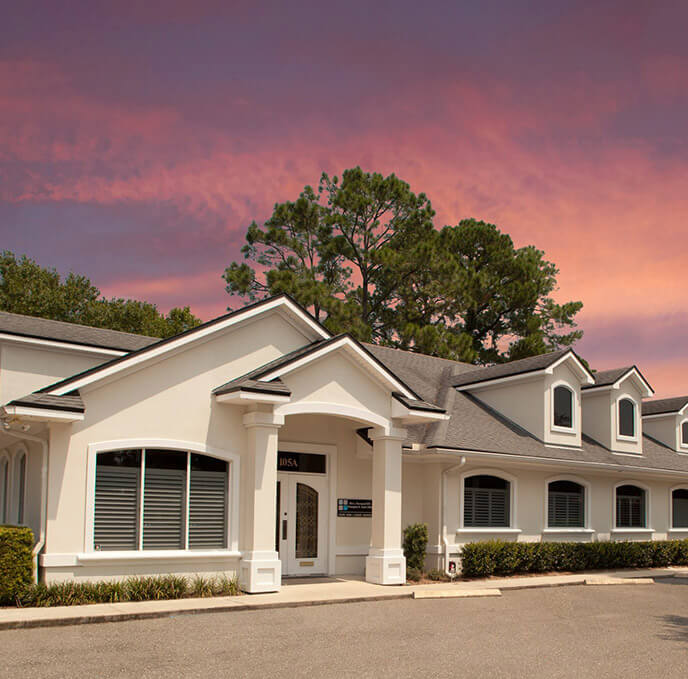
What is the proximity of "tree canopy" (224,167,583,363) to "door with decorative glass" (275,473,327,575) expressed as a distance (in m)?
20.1

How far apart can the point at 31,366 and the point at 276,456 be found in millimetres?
6391

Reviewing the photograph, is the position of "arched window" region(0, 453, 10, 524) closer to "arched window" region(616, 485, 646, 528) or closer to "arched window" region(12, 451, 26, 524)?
"arched window" region(12, 451, 26, 524)

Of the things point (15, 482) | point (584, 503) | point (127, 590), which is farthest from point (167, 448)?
point (584, 503)

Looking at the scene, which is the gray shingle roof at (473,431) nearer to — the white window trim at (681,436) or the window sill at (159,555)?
the white window trim at (681,436)

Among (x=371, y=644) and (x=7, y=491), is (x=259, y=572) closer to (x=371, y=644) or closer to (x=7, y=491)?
(x=371, y=644)

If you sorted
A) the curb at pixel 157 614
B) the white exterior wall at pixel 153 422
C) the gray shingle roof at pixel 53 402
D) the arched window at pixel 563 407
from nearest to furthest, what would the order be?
the curb at pixel 157 614 < the gray shingle roof at pixel 53 402 < the white exterior wall at pixel 153 422 < the arched window at pixel 563 407

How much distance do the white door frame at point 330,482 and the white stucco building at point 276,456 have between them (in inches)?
1.4

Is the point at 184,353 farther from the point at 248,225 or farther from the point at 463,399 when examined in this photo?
the point at 248,225

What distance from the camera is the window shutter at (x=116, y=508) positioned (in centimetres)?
1330

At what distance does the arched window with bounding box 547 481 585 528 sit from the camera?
21.1 meters

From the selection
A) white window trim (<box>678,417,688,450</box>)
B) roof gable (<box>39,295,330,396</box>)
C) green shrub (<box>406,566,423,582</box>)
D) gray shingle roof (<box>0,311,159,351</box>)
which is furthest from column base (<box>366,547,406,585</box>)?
white window trim (<box>678,417,688,450</box>)

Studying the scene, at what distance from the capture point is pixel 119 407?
13695mm

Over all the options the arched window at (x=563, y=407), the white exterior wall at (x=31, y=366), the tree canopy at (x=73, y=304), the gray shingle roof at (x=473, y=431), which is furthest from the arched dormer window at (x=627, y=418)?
the tree canopy at (x=73, y=304)

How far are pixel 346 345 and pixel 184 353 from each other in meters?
3.37
